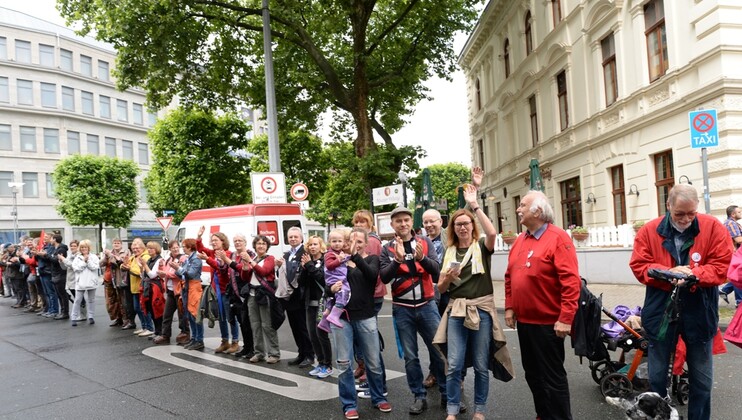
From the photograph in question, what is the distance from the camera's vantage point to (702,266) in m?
3.54

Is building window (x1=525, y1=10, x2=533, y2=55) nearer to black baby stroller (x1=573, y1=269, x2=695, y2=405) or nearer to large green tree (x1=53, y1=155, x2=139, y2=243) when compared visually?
black baby stroller (x1=573, y1=269, x2=695, y2=405)

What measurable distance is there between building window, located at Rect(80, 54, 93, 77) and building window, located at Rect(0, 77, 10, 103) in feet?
21.5

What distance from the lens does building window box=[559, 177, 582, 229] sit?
18728mm

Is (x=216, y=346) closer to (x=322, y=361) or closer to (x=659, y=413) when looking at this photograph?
(x=322, y=361)

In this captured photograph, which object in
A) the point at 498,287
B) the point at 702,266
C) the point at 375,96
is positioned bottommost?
the point at 498,287

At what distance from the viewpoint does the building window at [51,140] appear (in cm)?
4391

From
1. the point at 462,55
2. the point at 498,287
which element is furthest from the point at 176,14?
the point at 462,55

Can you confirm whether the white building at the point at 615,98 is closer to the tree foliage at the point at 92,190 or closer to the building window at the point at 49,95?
the tree foliage at the point at 92,190

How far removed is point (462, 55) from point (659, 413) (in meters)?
31.9

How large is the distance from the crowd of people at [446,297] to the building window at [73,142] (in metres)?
43.8

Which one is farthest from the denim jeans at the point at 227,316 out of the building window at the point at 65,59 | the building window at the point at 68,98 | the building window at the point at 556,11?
the building window at the point at 65,59

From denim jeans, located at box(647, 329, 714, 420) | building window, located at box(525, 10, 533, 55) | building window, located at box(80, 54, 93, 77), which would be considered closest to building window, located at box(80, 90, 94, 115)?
building window, located at box(80, 54, 93, 77)

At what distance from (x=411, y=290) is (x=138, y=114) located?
5360cm

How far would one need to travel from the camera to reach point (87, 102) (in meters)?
47.4
